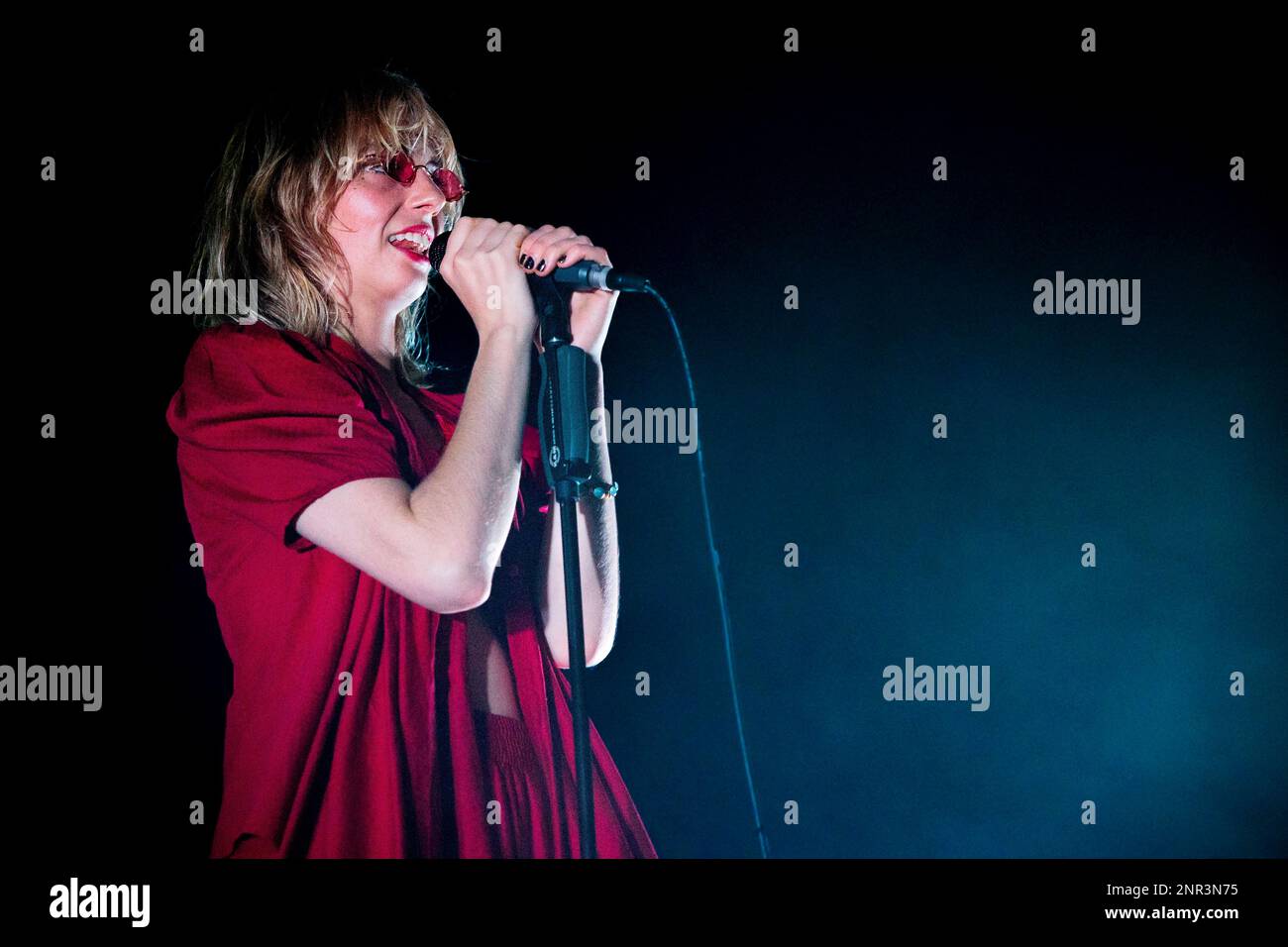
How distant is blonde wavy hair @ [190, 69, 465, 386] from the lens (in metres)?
2.11

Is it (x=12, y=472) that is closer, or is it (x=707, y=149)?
(x=12, y=472)

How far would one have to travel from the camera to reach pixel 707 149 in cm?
247

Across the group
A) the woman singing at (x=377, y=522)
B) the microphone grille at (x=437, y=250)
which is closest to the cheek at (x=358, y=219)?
the woman singing at (x=377, y=522)

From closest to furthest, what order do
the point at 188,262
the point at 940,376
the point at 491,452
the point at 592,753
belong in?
the point at 491,452, the point at 592,753, the point at 188,262, the point at 940,376

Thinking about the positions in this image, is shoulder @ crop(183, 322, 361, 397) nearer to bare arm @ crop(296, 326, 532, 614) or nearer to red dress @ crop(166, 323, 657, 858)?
red dress @ crop(166, 323, 657, 858)

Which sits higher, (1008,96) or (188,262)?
(1008,96)

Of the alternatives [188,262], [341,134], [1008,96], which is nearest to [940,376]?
[1008,96]

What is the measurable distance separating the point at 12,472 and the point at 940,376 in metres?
1.88

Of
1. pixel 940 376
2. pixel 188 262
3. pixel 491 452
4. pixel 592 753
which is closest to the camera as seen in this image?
pixel 491 452

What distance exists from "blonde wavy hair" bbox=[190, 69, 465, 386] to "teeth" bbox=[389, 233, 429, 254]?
0.08 meters

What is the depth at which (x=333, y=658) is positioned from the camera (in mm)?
1998

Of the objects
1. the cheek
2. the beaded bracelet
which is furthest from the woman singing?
the beaded bracelet

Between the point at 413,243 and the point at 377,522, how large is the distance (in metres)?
0.61

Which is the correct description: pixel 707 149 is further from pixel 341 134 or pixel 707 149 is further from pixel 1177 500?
pixel 1177 500
